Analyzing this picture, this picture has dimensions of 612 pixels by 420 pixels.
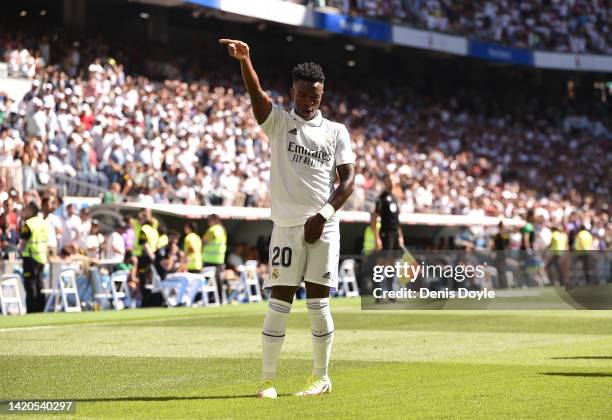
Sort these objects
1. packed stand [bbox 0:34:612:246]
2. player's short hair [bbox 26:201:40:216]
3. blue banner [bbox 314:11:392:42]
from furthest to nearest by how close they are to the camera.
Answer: blue banner [bbox 314:11:392:42] < packed stand [bbox 0:34:612:246] < player's short hair [bbox 26:201:40:216]

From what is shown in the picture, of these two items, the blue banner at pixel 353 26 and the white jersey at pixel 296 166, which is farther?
the blue banner at pixel 353 26

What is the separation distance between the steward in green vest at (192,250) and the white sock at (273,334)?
16135 millimetres

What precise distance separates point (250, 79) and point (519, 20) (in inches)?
1971

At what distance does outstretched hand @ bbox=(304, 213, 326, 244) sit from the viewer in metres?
8.42

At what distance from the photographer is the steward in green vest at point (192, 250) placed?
24625mm

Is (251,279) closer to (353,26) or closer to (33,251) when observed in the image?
(33,251)

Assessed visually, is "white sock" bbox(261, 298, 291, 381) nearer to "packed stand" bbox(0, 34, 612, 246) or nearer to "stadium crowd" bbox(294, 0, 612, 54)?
"packed stand" bbox(0, 34, 612, 246)

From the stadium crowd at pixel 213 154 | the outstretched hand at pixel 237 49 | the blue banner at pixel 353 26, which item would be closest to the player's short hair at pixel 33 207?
the stadium crowd at pixel 213 154

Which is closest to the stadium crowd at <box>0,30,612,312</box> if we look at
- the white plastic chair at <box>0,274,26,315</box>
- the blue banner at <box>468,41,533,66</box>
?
the white plastic chair at <box>0,274,26,315</box>

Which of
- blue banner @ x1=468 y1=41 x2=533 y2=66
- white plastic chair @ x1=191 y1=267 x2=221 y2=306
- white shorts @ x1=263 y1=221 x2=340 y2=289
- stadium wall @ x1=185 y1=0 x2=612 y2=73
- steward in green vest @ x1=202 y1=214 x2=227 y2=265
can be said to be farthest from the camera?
blue banner @ x1=468 y1=41 x2=533 y2=66

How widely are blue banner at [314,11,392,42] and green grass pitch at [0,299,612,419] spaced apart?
2728cm

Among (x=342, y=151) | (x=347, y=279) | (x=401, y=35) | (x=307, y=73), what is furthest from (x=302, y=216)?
(x=401, y=35)

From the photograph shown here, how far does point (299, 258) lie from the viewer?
8.55 meters

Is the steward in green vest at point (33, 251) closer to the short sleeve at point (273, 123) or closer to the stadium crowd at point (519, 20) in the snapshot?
the short sleeve at point (273, 123)
